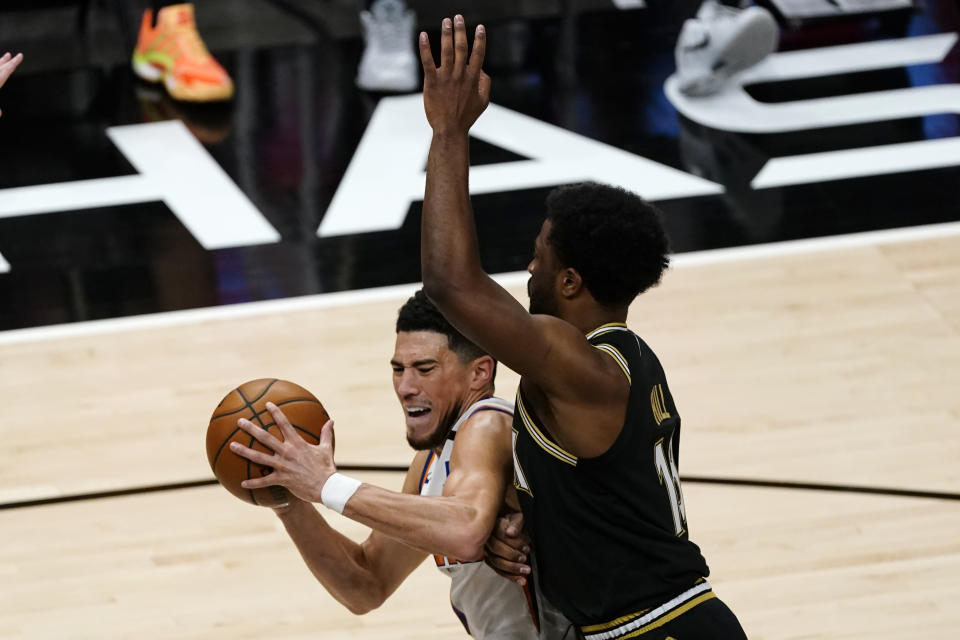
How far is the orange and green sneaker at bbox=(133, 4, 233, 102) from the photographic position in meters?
8.29

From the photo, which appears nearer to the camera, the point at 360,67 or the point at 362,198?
the point at 362,198

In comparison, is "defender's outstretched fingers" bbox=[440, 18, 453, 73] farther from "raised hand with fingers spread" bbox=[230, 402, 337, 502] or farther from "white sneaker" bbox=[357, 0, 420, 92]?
"white sneaker" bbox=[357, 0, 420, 92]

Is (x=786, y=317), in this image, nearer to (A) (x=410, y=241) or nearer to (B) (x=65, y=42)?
(A) (x=410, y=241)

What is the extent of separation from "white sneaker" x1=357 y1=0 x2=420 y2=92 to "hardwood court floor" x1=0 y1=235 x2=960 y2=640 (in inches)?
96.4

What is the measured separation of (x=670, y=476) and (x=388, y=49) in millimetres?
5860

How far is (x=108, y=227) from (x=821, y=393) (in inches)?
143

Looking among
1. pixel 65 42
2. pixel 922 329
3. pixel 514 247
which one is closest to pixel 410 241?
pixel 514 247

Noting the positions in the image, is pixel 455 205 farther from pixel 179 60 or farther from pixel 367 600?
pixel 179 60

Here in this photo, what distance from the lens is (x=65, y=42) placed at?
30.4 ft

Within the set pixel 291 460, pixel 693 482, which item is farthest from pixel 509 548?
pixel 693 482

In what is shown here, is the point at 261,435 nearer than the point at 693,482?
Yes

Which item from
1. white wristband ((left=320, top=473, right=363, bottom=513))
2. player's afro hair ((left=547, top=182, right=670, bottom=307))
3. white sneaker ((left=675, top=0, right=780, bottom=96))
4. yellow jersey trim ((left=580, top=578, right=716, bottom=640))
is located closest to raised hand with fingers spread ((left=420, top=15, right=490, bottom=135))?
player's afro hair ((left=547, top=182, right=670, bottom=307))

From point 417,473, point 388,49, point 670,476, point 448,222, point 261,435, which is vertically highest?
point 448,222

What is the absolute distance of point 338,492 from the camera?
282 centimetres
